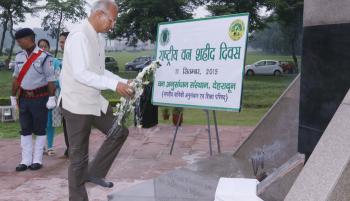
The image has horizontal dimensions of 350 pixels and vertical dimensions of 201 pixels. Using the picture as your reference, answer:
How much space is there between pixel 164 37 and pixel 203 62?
2.89 feet

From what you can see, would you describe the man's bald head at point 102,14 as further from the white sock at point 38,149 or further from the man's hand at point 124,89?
the white sock at point 38,149

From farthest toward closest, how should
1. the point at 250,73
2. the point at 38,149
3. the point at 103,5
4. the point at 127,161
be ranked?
the point at 250,73 → the point at 127,161 → the point at 38,149 → the point at 103,5

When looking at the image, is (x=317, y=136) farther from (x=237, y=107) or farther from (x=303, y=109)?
(x=237, y=107)

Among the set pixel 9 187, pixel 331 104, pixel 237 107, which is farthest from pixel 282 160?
pixel 9 187

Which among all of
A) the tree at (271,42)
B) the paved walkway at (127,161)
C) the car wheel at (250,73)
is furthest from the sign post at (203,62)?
the tree at (271,42)

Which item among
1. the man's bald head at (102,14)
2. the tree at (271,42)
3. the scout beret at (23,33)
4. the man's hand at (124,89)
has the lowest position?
the man's hand at (124,89)

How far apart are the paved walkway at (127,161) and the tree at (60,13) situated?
27728 millimetres

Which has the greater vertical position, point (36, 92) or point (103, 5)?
point (103, 5)

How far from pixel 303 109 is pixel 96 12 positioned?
1.97 metres

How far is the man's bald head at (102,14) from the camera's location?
4070 millimetres

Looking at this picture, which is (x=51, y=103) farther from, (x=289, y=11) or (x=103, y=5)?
(x=289, y=11)

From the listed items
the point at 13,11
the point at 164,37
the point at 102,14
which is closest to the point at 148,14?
the point at 13,11

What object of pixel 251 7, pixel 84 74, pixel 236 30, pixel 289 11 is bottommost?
pixel 84 74

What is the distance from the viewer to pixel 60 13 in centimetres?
3962
